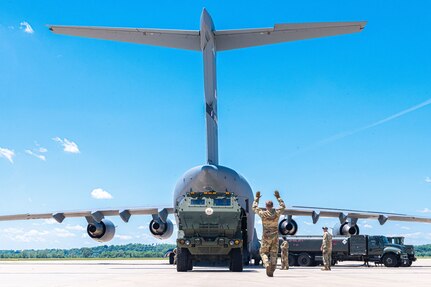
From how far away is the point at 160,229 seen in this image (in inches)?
1278

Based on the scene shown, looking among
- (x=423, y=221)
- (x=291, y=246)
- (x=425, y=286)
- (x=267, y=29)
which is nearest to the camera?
(x=425, y=286)

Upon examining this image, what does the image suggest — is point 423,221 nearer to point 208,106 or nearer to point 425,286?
point 208,106

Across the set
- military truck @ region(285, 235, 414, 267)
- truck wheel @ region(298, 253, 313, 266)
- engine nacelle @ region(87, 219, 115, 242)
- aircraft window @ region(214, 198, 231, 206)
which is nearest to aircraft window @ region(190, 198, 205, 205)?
aircraft window @ region(214, 198, 231, 206)

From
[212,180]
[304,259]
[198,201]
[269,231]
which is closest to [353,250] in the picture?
[304,259]

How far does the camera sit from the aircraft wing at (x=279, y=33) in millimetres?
20375

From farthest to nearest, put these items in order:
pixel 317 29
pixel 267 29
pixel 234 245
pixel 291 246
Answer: pixel 291 246
pixel 267 29
pixel 317 29
pixel 234 245

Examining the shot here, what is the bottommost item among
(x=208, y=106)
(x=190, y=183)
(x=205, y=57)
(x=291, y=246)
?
(x=291, y=246)

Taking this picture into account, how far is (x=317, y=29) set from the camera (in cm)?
2075

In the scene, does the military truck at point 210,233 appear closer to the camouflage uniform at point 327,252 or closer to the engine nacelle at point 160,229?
the camouflage uniform at point 327,252

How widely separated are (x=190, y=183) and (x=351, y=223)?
1663 centimetres

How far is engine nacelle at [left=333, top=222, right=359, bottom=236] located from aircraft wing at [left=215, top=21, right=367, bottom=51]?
1446 centimetres

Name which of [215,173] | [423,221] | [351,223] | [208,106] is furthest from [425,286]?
[423,221]

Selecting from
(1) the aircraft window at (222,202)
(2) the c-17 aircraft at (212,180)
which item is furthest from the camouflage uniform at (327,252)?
(1) the aircraft window at (222,202)

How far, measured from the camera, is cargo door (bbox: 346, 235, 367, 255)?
3056cm
